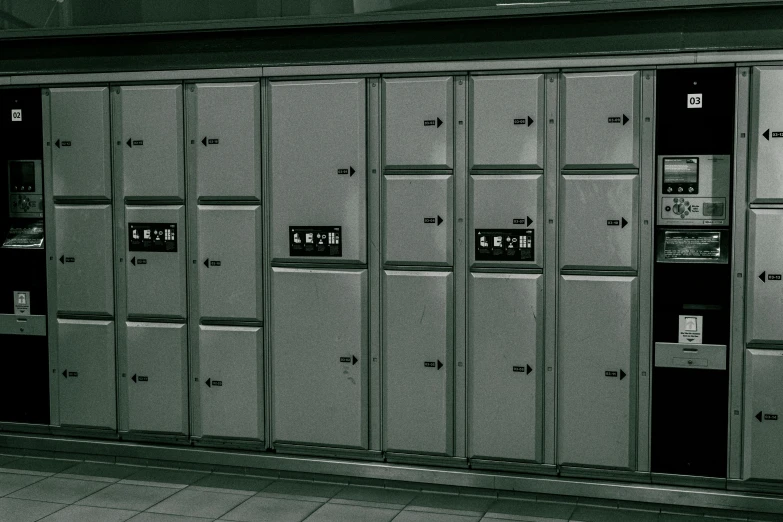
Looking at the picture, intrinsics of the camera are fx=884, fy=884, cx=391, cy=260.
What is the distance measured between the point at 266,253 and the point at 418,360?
1197mm

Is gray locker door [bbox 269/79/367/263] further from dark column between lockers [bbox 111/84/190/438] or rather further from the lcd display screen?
the lcd display screen

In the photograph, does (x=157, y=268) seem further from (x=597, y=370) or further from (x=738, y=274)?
(x=738, y=274)

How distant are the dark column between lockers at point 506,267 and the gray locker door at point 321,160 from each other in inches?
27.6

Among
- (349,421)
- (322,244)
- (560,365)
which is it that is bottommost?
(349,421)

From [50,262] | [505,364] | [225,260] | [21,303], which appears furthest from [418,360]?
[21,303]

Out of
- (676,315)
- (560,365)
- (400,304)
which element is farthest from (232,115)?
(676,315)

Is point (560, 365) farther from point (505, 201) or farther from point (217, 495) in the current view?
point (217, 495)

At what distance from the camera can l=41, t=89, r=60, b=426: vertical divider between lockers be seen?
6.01m

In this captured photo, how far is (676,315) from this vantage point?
510cm

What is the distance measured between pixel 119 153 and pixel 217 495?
7.61 feet

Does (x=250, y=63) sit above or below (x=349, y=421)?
above

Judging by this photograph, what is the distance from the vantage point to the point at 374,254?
550 centimetres

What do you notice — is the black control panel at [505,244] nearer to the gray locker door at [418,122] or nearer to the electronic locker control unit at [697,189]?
the gray locker door at [418,122]

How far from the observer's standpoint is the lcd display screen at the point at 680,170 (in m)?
5.01
